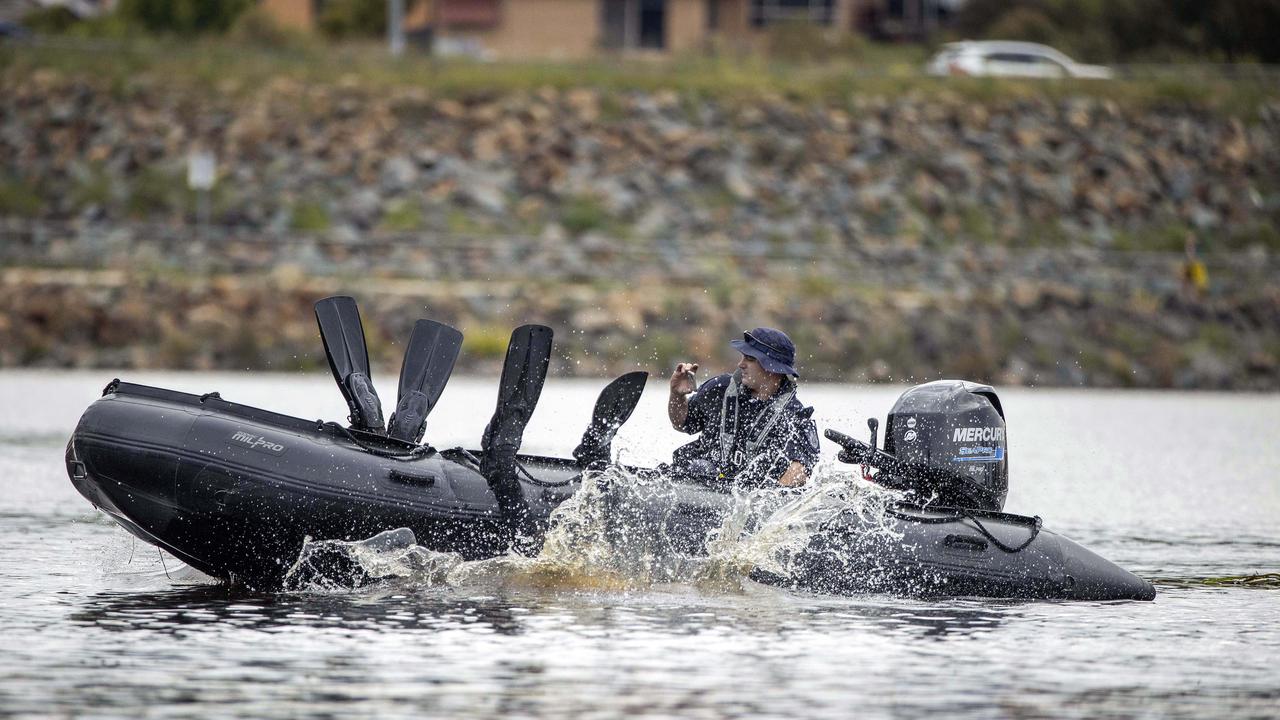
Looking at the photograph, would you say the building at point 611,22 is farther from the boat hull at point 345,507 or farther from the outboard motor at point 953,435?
the boat hull at point 345,507

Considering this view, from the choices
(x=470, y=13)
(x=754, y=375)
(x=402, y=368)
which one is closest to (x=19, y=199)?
(x=470, y=13)

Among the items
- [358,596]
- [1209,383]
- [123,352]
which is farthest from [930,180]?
[358,596]

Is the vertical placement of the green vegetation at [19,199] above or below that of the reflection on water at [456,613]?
above

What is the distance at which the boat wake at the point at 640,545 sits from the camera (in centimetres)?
1033

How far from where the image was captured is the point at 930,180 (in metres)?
40.2

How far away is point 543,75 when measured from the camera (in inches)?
1634

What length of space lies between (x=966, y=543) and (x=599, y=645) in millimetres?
2579

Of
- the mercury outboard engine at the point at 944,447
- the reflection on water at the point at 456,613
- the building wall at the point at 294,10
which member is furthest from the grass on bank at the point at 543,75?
the reflection on water at the point at 456,613

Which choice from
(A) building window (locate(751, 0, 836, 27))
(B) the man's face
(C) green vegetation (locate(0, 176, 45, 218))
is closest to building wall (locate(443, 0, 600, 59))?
(A) building window (locate(751, 0, 836, 27))

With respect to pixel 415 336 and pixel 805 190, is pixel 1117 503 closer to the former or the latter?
pixel 415 336

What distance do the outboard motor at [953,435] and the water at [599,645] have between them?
2.46 ft

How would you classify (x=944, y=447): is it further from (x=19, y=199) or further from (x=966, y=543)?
(x=19, y=199)

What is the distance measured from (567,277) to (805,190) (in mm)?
7401

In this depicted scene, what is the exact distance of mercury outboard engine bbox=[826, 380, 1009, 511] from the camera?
10.7 meters
